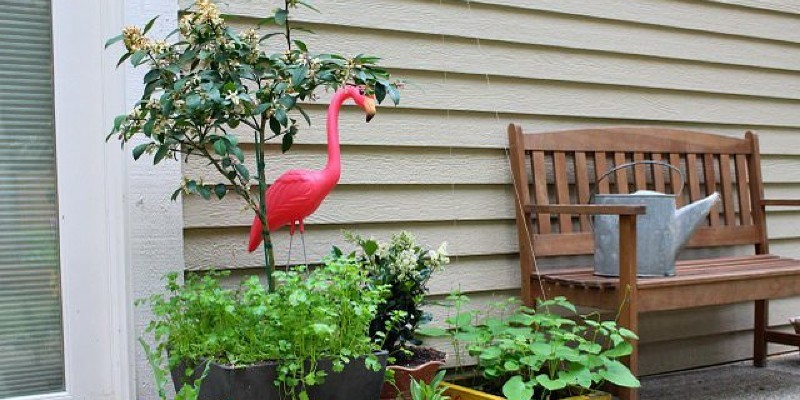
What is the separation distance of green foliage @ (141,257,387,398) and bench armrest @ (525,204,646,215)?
93 cm

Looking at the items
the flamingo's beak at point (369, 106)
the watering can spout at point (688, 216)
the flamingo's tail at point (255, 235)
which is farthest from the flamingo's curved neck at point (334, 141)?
the watering can spout at point (688, 216)

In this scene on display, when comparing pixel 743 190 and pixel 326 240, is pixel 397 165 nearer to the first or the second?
pixel 326 240

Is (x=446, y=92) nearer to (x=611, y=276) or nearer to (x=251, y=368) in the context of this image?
(x=611, y=276)

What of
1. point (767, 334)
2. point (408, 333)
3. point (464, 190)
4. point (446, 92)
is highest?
point (446, 92)

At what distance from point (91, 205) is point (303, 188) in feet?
2.02

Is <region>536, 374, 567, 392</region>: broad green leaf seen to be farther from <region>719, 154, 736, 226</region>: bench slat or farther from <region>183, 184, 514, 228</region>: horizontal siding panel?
<region>719, 154, 736, 226</region>: bench slat

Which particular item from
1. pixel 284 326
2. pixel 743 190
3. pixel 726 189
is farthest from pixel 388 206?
pixel 743 190

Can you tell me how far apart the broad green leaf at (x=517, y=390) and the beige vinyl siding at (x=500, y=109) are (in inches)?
23.9

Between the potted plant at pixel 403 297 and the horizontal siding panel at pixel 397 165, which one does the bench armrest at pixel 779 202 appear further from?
the potted plant at pixel 403 297

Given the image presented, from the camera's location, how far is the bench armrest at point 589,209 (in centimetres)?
269

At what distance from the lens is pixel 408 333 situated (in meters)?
2.54

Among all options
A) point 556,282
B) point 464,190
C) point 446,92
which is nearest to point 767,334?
point 556,282

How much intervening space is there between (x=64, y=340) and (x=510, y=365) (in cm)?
132

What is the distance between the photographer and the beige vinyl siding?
289cm
